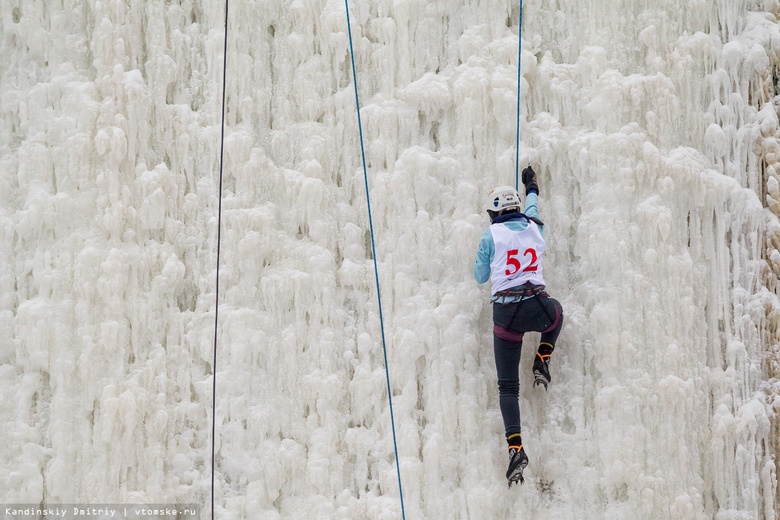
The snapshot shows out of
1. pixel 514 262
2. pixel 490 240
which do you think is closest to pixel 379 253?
pixel 490 240

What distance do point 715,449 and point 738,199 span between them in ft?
4.84

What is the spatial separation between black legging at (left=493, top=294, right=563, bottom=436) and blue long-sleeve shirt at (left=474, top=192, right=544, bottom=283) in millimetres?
196

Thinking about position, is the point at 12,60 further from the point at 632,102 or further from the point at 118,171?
the point at 632,102

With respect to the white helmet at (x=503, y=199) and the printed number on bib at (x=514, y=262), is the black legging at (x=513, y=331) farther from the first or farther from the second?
the white helmet at (x=503, y=199)

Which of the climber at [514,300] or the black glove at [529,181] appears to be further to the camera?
the black glove at [529,181]

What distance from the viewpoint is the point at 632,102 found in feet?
16.1

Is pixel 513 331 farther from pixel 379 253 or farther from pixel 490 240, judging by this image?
pixel 379 253

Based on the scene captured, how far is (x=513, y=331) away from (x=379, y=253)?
984 mm

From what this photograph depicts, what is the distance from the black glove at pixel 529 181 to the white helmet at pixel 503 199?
0.71ft

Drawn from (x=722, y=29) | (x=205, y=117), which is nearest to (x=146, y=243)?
(x=205, y=117)

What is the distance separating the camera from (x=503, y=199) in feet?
14.7

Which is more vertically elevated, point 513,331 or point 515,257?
point 515,257

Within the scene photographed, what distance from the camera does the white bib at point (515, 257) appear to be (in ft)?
14.4

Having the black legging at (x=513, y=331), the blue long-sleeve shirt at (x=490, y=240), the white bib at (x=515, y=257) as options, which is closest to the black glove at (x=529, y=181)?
the blue long-sleeve shirt at (x=490, y=240)
